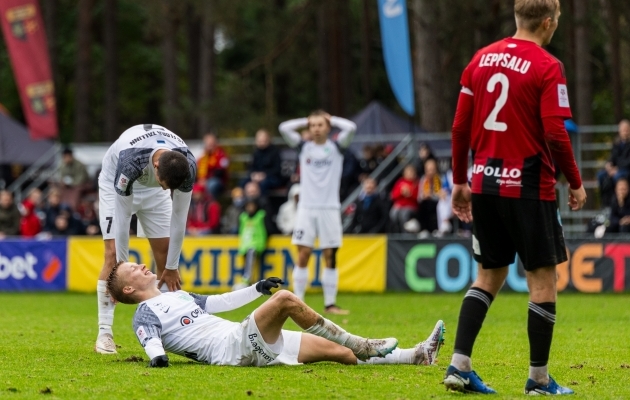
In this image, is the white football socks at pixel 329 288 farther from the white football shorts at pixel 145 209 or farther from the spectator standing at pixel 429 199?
the spectator standing at pixel 429 199

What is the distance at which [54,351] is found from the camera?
9.87 m

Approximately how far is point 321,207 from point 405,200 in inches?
228

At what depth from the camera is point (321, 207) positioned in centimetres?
1513

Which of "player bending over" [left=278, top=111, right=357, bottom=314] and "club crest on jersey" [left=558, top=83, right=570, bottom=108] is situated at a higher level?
"club crest on jersey" [left=558, top=83, right=570, bottom=108]

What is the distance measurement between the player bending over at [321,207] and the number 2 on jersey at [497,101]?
8091 mm

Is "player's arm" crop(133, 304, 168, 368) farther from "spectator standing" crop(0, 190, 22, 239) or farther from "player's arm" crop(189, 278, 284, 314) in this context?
"spectator standing" crop(0, 190, 22, 239)

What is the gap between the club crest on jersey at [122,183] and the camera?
9211 millimetres

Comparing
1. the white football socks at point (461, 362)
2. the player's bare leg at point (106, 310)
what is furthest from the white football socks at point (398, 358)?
the player's bare leg at point (106, 310)

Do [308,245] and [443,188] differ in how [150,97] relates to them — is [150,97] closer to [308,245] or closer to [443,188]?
[443,188]

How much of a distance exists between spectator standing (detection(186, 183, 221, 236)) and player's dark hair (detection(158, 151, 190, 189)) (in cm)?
1407

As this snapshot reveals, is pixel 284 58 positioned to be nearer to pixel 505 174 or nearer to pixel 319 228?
pixel 319 228

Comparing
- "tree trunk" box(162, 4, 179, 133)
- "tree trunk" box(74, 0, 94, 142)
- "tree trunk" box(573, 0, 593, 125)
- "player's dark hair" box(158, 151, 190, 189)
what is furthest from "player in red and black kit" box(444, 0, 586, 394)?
"tree trunk" box(162, 4, 179, 133)

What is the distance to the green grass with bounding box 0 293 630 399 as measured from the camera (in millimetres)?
7172

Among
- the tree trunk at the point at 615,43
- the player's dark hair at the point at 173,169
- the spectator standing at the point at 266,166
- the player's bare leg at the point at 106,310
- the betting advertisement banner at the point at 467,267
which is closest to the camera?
the player's dark hair at the point at 173,169
